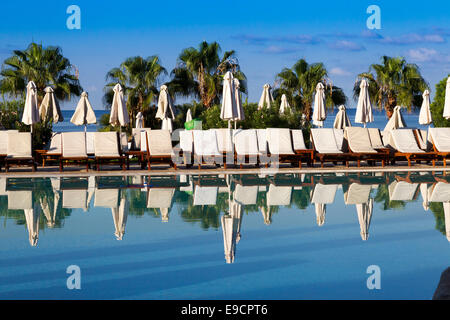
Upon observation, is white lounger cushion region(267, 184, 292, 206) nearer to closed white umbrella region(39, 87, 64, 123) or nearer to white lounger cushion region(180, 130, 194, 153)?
white lounger cushion region(180, 130, 194, 153)

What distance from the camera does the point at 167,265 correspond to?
5.10 m

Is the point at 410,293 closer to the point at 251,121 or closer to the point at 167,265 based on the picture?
the point at 167,265

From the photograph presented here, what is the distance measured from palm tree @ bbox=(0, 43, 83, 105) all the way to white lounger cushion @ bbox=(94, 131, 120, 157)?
39.3 ft

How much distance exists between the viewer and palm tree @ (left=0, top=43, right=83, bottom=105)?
84.4 ft

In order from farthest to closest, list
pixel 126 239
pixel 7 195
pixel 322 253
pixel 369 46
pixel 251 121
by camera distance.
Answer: pixel 369 46 → pixel 251 121 → pixel 7 195 → pixel 126 239 → pixel 322 253

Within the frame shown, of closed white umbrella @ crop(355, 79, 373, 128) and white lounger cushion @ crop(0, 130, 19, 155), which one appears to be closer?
white lounger cushion @ crop(0, 130, 19, 155)

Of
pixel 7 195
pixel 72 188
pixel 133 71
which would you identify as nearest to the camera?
pixel 7 195

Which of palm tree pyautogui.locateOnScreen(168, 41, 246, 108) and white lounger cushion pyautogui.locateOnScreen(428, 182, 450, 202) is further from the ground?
palm tree pyautogui.locateOnScreen(168, 41, 246, 108)

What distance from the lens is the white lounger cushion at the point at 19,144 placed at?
1377 centimetres

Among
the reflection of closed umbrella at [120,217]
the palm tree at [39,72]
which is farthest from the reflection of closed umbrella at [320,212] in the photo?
the palm tree at [39,72]

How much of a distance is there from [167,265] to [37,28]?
23.5 metres

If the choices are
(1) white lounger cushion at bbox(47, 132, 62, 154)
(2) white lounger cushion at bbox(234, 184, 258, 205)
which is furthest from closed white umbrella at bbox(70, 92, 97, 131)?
(2) white lounger cushion at bbox(234, 184, 258, 205)

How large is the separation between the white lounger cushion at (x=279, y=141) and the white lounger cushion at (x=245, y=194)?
3.58 metres
